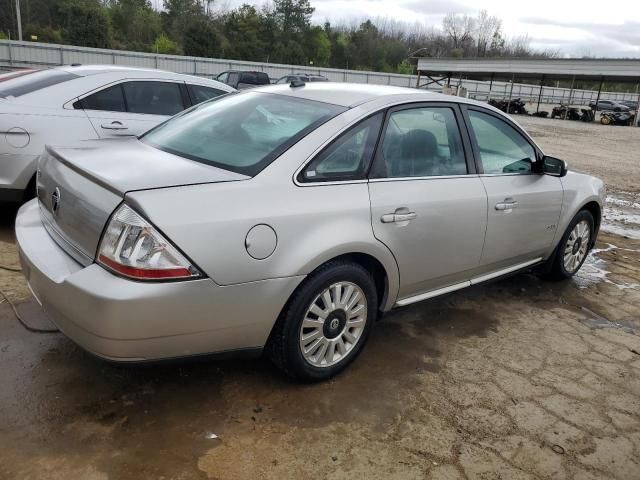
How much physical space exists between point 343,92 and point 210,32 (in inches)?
1823

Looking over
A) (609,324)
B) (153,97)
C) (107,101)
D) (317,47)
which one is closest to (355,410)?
(609,324)

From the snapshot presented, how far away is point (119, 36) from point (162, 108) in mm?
58024

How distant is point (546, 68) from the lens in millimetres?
35781

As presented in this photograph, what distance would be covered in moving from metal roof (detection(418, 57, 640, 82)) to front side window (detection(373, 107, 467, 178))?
112ft

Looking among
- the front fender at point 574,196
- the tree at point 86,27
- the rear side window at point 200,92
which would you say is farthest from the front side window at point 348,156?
the tree at point 86,27

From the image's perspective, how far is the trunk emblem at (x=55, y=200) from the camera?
276 cm

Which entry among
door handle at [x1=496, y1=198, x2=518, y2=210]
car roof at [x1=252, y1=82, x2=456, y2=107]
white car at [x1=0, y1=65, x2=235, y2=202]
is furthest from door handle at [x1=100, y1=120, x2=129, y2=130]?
door handle at [x1=496, y1=198, x2=518, y2=210]

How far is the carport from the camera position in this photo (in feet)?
107

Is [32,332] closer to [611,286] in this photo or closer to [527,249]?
[527,249]

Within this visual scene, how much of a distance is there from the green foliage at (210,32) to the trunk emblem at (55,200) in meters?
44.0

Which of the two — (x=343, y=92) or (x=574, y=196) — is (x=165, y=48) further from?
(x=343, y=92)

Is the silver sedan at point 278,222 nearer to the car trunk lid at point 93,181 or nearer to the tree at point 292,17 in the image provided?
the car trunk lid at point 93,181

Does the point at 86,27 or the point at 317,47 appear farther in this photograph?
the point at 317,47

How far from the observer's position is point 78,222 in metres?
2.54
